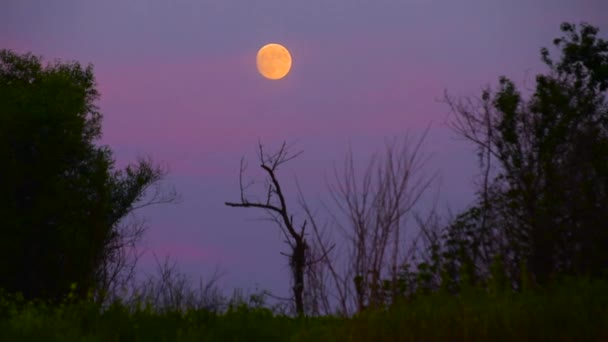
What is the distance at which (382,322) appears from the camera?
34.2 feet

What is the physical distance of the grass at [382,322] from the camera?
9375mm

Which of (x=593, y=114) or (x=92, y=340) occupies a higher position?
(x=593, y=114)

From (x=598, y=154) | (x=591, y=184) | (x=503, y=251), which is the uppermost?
(x=598, y=154)

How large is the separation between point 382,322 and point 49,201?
17.8 m

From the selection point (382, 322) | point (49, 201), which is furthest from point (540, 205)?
point (49, 201)

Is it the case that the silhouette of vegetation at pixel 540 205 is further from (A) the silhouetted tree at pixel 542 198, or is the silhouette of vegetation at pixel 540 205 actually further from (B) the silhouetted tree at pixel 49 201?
(B) the silhouetted tree at pixel 49 201

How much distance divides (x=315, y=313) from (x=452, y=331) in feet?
16.2

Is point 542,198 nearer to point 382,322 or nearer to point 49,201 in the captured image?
point 382,322

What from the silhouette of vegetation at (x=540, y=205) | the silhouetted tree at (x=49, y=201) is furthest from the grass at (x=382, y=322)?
the silhouetted tree at (x=49, y=201)

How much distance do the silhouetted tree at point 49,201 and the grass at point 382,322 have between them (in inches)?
491

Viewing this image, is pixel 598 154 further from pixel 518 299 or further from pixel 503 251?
pixel 518 299

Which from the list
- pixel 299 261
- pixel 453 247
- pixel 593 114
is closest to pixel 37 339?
pixel 453 247

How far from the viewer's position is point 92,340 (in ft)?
37.1

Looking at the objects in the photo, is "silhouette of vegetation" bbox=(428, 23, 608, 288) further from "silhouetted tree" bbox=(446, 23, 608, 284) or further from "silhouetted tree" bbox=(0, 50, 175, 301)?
"silhouetted tree" bbox=(0, 50, 175, 301)
